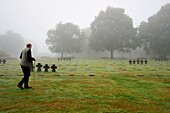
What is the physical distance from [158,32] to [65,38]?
111ft

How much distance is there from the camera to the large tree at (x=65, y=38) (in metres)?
83.5

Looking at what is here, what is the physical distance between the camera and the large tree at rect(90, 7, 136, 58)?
74188mm

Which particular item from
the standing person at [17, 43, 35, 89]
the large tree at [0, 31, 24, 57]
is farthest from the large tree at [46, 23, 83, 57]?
the standing person at [17, 43, 35, 89]

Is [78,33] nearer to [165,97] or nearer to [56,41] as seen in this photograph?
[56,41]

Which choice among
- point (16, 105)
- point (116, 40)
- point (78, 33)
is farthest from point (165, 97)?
point (78, 33)

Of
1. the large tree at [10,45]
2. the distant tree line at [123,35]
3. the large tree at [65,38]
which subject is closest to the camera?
the distant tree line at [123,35]

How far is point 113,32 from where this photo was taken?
75375 mm

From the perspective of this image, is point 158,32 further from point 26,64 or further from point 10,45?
point 10,45

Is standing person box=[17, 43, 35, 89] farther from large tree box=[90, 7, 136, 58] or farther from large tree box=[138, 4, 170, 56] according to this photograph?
large tree box=[138, 4, 170, 56]

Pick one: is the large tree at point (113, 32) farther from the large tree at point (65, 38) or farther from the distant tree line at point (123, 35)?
the large tree at point (65, 38)

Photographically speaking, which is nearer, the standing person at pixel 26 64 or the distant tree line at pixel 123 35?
the standing person at pixel 26 64

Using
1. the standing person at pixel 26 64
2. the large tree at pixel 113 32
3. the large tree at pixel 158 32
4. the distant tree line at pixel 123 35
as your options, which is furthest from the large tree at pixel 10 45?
the standing person at pixel 26 64

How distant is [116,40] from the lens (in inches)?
2921

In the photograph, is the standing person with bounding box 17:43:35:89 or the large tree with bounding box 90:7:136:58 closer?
the standing person with bounding box 17:43:35:89
